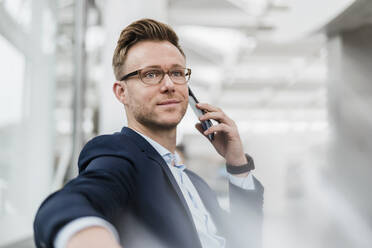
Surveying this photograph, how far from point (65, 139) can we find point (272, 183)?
275 inches

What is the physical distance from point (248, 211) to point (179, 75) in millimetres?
321

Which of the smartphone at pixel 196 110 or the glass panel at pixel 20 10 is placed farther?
the glass panel at pixel 20 10

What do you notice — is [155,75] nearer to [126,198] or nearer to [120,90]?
[120,90]

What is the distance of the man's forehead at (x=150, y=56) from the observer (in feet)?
2.31

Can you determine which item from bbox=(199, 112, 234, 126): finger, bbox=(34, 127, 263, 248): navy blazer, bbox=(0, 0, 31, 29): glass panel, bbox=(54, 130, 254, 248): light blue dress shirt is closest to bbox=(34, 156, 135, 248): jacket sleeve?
bbox=(34, 127, 263, 248): navy blazer

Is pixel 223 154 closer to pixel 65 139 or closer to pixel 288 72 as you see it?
pixel 65 139

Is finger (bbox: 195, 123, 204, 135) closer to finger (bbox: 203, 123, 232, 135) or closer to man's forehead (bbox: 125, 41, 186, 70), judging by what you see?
finger (bbox: 203, 123, 232, 135)

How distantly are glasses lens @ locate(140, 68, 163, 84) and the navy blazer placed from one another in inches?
3.6

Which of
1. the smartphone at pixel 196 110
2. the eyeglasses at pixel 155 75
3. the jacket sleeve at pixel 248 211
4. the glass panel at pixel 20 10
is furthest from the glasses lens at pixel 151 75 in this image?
the glass panel at pixel 20 10

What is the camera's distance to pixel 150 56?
0.71 metres

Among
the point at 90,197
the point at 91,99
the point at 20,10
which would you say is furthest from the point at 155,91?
the point at 91,99

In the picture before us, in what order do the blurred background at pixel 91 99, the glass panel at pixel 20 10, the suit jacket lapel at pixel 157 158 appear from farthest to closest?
the blurred background at pixel 91 99
the glass panel at pixel 20 10
the suit jacket lapel at pixel 157 158

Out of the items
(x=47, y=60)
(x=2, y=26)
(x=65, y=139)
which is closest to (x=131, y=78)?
(x=2, y=26)

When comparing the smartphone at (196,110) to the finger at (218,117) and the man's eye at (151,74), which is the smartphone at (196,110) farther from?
the man's eye at (151,74)
